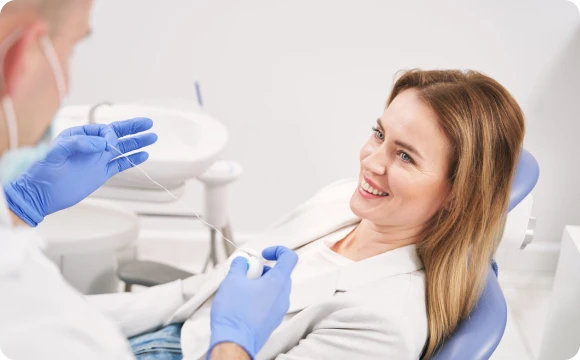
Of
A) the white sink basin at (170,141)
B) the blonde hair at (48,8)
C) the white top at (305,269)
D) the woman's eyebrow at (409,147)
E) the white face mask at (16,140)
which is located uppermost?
the blonde hair at (48,8)

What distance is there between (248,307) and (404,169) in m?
0.47

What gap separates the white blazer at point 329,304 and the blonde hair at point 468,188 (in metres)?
0.04

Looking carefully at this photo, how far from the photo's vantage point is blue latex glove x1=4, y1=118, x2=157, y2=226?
3.83 ft

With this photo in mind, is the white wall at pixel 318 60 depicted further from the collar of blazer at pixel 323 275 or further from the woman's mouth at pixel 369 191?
the woman's mouth at pixel 369 191

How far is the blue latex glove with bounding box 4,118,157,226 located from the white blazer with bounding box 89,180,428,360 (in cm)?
30

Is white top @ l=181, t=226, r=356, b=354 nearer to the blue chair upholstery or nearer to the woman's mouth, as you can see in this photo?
the woman's mouth

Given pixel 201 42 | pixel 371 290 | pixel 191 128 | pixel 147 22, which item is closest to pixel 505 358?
pixel 371 290

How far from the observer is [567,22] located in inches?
91.1

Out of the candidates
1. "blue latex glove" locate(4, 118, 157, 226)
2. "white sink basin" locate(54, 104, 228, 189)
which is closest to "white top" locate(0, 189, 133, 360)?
"blue latex glove" locate(4, 118, 157, 226)

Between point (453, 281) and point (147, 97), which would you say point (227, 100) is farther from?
point (453, 281)

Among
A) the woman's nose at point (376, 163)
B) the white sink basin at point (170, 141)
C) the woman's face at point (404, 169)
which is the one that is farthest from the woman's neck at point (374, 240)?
the white sink basin at point (170, 141)

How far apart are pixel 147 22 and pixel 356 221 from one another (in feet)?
4.16

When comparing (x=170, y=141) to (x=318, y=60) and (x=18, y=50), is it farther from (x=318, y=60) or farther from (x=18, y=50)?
(x=18, y=50)

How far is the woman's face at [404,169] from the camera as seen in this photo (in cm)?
125
